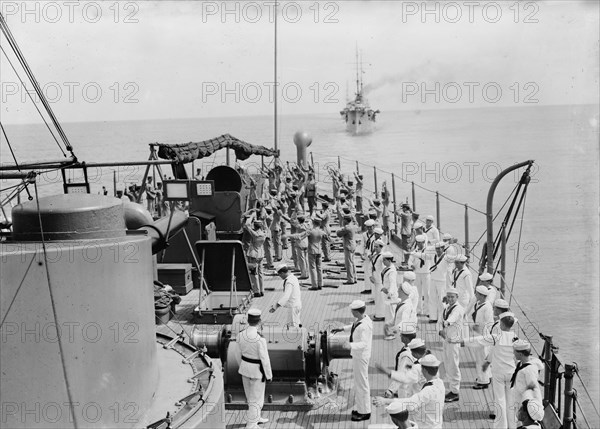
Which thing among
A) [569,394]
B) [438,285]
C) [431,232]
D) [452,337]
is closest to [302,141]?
[431,232]

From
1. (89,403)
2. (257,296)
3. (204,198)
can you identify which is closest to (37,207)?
(89,403)

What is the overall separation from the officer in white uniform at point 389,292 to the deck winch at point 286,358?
7.71ft

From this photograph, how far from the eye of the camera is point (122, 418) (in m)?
4.20

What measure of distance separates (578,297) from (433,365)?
24.8 m

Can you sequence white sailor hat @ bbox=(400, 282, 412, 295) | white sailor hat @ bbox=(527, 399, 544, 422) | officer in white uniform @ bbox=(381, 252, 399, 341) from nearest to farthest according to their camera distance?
white sailor hat @ bbox=(527, 399, 544, 422) < white sailor hat @ bbox=(400, 282, 412, 295) < officer in white uniform @ bbox=(381, 252, 399, 341)

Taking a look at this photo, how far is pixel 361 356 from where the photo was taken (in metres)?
7.40

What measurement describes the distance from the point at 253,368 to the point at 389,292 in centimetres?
345

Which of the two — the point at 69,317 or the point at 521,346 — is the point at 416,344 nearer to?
the point at 521,346

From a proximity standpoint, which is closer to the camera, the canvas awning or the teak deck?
the teak deck

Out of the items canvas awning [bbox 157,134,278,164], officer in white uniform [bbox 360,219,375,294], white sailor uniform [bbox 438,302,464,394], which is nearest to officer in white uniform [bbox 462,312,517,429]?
white sailor uniform [bbox 438,302,464,394]

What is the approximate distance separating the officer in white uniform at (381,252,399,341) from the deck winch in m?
2.35

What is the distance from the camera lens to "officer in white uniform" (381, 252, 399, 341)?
990 centimetres

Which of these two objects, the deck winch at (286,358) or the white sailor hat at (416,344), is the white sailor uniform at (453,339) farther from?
the white sailor hat at (416,344)

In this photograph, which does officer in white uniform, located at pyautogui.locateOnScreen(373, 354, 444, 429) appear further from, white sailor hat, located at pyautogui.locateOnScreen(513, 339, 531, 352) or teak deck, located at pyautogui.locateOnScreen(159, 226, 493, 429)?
teak deck, located at pyautogui.locateOnScreen(159, 226, 493, 429)
